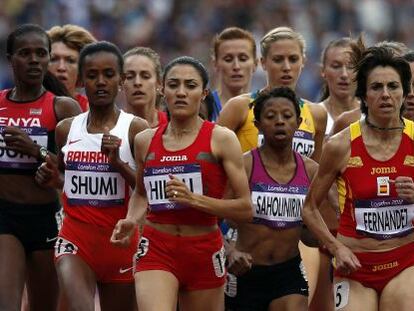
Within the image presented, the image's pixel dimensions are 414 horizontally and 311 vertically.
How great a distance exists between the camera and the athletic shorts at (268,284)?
10.6 meters

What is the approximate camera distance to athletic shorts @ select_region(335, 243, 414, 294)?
32.7 feet

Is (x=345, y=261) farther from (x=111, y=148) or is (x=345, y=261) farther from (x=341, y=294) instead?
(x=111, y=148)

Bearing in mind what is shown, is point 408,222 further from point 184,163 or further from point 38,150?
point 38,150

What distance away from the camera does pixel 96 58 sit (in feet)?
35.4

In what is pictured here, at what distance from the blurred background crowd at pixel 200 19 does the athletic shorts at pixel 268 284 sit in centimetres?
1175

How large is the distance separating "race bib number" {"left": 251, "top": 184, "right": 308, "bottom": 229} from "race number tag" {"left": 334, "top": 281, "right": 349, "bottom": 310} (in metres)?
0.72

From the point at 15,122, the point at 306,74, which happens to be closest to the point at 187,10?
the point at 306,74

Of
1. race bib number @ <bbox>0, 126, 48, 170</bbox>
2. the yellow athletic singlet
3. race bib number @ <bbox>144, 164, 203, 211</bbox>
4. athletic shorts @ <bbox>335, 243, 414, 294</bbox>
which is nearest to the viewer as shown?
athletic shorts @ <bbox>335, 243, 414, 294</bbox>

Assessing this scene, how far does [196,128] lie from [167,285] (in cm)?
118

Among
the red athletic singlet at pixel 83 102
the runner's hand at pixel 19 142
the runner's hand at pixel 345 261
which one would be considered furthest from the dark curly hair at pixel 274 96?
the red athletic singlet at pixel 83 102

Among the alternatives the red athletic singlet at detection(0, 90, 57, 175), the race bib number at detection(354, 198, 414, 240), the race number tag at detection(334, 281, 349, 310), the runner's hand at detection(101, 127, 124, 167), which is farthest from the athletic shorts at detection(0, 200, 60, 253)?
the race bib number at detection(354, 198, 414, 240)

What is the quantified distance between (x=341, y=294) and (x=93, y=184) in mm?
2002

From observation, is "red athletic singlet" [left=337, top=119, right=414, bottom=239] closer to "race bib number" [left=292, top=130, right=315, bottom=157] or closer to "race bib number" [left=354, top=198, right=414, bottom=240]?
"race bib number" [left=354, top=198, right=414, bottom=240]

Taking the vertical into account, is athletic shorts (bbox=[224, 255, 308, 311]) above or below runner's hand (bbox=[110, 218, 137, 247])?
below
